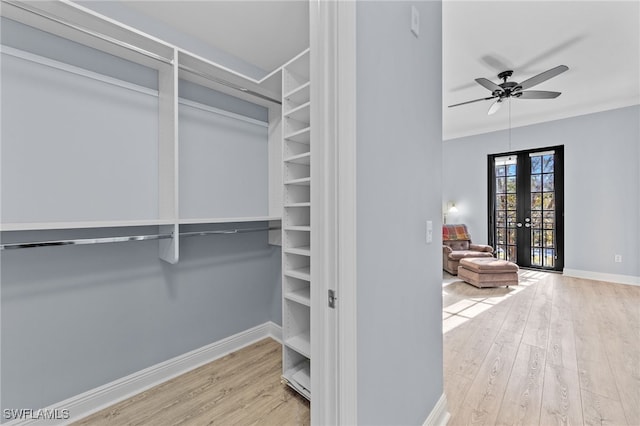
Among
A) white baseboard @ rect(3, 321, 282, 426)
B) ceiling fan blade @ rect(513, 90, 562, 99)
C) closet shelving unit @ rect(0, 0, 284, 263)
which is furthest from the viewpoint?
ceiling fan blade @ rect(513, 90, 562, 99)

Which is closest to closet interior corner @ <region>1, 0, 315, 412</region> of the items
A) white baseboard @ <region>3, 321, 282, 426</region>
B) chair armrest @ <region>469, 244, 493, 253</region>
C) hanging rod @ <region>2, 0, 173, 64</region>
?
hanging rod @ <region>2, 0, 173, 64</region>

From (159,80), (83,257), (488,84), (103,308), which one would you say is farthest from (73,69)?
(488,84)

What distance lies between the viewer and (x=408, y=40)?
128cm

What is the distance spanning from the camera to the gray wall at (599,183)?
4.30 m

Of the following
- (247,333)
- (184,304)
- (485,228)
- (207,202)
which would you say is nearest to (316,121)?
(207,202)

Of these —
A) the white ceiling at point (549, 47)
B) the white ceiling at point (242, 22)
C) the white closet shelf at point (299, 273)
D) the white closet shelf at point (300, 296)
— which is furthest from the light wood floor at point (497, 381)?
the white ceiling at point (549, 47)

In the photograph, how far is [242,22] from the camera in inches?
83.3

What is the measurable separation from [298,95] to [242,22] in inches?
28.8

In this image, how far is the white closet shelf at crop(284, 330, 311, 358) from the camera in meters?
1.84

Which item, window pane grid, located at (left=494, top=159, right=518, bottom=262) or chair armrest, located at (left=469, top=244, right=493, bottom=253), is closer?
chair armrest, located at (left=469, top=244, right=493, bottom=253)

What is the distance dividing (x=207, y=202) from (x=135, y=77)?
0.92m

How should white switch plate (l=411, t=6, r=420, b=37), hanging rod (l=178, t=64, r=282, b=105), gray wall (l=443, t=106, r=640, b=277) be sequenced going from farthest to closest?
gray wall (l=443, t=106, r=640, b=277)
hanging rod (l=178, t=64, r=282, b=105)
white switch plate (l=411, t=6, r=420, b=37)

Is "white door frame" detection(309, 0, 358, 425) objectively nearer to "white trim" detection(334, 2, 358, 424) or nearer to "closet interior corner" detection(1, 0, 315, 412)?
"white trim" detection(334, 2, 358, 424)

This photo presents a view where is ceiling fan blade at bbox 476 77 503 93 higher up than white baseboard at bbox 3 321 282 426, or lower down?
higher up
